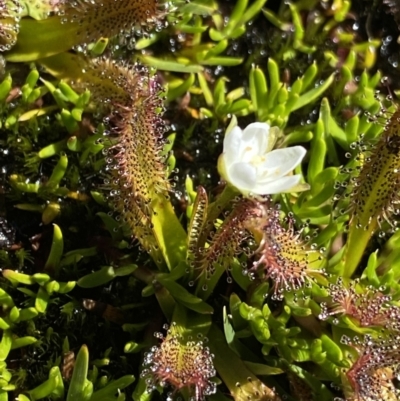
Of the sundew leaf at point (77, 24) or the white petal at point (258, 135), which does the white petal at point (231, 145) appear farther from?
the sundew leaf at point (77, 24)

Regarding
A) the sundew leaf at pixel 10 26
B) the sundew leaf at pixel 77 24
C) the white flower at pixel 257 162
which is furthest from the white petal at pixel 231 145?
the sundew leaf at pixel 10 26

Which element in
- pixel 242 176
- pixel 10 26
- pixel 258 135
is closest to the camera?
pixel 242 176

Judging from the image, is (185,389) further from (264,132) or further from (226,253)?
(264,132)

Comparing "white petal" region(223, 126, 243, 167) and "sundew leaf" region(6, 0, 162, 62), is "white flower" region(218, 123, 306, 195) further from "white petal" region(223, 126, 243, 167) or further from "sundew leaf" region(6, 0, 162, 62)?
"sundew leaf" region(6, 0, 162, 62)

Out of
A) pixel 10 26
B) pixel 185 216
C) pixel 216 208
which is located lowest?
pixel 185 216

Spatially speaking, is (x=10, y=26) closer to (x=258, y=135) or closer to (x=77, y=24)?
(x=77, y=24)

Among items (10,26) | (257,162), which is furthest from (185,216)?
(10,26)

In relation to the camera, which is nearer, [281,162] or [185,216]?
[281,162]
